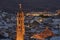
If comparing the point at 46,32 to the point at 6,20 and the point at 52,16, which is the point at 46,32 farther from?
A: the point at 6,20

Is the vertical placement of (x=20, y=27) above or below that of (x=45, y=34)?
above

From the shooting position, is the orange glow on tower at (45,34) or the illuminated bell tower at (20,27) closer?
the illuminated bell tower at (20,27)

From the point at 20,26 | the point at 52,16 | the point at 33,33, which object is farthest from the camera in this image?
the point at 52,16

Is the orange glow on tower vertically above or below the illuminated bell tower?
below

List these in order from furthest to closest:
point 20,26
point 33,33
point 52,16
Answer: point 52,16
point 33,33
point 20,26

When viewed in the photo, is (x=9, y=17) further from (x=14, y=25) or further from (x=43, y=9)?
(x=43, y=9)

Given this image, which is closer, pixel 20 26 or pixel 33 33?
pixel 20 26

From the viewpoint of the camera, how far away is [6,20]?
8.98 metres

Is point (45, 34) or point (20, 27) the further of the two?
point (45, 34)

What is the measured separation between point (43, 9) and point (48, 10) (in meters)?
0.30

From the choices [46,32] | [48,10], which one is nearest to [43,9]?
[48,10]

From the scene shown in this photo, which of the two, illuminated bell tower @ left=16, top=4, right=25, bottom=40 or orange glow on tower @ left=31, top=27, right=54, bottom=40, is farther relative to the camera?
orange glow on tower @ left=31, top=27, right=54, bottom=40

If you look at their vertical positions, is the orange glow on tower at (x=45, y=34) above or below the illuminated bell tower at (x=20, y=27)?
below

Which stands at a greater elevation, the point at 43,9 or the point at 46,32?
the point at 43,9
